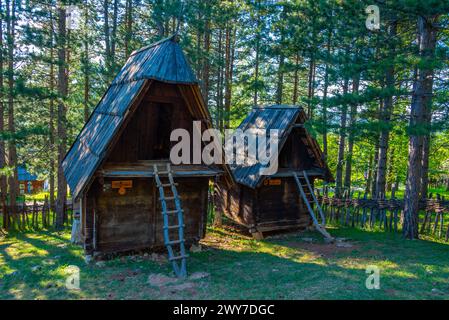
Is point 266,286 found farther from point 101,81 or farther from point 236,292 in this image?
point 101,81

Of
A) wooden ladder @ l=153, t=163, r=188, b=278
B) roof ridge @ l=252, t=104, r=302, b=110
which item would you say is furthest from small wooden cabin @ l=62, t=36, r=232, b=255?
roof ridge @ l=252, t=104, r=302, b=110

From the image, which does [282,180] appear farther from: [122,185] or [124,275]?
[124,275]

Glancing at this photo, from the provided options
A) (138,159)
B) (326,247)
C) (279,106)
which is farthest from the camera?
(279,106)

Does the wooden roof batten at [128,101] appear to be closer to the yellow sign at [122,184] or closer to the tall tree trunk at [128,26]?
the yellow sign at [122,184]

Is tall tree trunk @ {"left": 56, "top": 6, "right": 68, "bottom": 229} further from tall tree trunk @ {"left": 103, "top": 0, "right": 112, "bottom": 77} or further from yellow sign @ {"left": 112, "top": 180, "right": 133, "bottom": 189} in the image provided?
yellow sign @ {"left": 112, "top": 180, "right": 133, "bottom": 189}

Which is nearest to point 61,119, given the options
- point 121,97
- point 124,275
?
point 121,97

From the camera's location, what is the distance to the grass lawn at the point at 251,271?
7355 mm

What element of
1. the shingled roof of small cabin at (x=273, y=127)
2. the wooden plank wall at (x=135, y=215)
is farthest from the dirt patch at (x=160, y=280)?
the shingled roof of small cabin at (x=273, y=127)

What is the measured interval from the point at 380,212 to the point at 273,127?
5.68 meters

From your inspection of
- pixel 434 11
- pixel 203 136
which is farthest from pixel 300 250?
pixel 434 11

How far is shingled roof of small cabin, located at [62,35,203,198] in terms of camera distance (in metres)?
9.10

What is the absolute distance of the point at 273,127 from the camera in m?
14.0

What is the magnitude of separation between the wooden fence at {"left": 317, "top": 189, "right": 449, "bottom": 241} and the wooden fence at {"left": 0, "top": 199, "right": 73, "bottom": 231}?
Answer: 1274cm

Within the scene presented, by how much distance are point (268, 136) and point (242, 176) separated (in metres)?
1.94
